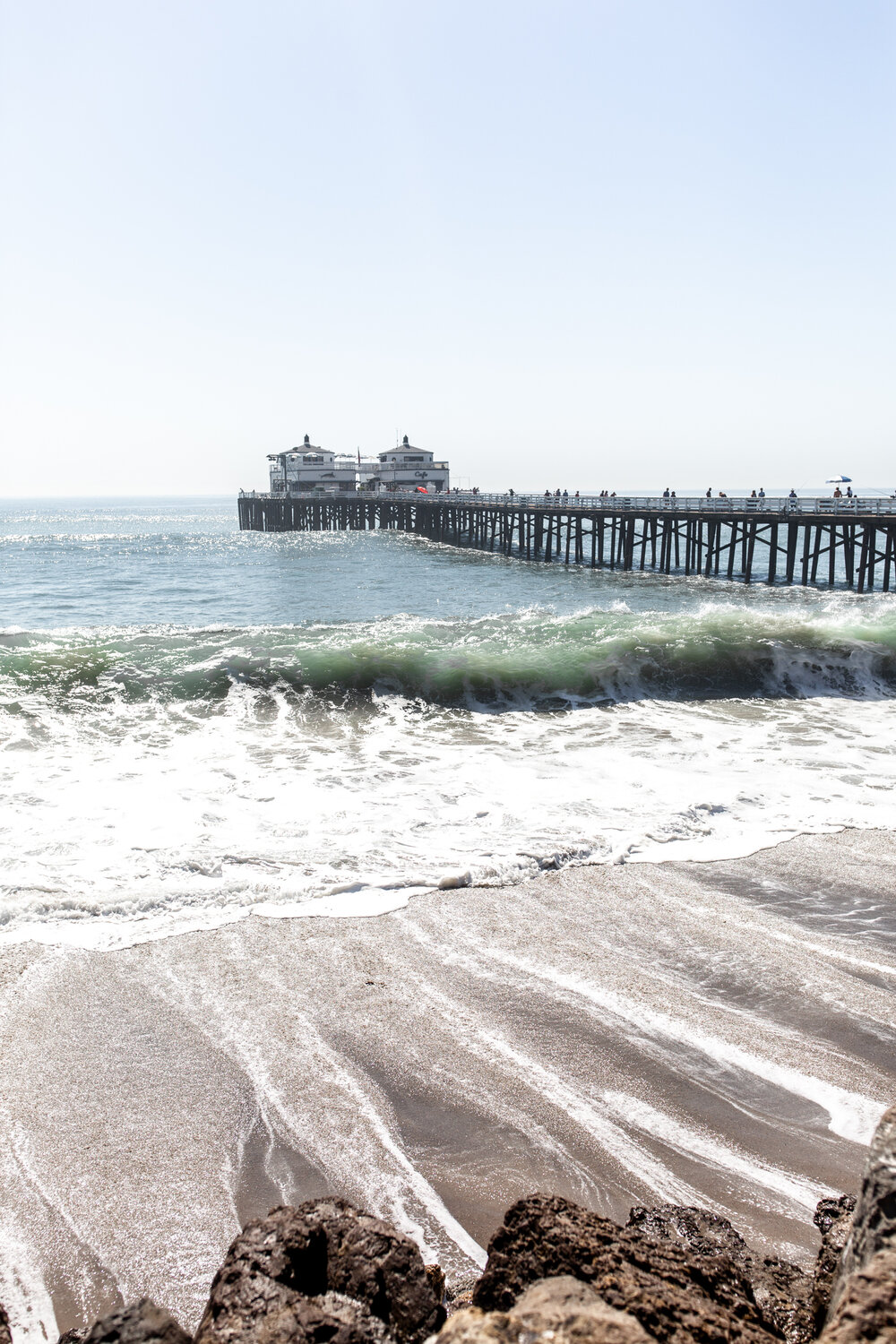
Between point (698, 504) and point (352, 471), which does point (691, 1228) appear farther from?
point (352, 471)

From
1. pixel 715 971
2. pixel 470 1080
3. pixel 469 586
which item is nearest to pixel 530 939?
pixel 715 971

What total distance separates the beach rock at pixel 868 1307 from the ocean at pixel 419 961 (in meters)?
1.86

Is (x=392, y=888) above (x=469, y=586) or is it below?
below

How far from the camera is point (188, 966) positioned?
597 centimetres

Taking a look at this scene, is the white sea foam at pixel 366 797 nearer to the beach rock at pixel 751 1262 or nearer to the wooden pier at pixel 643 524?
the beach rock at pixel 751 1262

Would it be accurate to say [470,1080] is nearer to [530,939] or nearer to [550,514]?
[530,939]

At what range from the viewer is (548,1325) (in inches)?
78.7

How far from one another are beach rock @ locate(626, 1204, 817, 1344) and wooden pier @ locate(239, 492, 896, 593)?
3134 cm

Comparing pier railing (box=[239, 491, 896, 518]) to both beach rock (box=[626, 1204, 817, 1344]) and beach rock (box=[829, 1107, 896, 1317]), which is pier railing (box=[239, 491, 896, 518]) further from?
beach rock (box=[829, 1107, 896, 1317])

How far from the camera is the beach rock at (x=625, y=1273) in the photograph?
2.31m

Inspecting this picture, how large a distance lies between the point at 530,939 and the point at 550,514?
41063mm

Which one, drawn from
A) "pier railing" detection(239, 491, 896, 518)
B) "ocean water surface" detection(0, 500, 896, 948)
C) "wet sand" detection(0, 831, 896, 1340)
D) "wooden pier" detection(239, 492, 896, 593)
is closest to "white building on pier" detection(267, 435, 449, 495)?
"wooden pier" detection(239, 492, 896, 593)

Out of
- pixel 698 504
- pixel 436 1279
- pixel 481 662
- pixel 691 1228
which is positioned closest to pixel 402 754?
pixel 481 662

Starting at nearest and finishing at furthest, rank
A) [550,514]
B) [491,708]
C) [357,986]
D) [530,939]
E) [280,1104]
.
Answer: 1. [280,1104]
2. [357,986]
3. [530,939]
4. [491,708]
5. [550,514]
